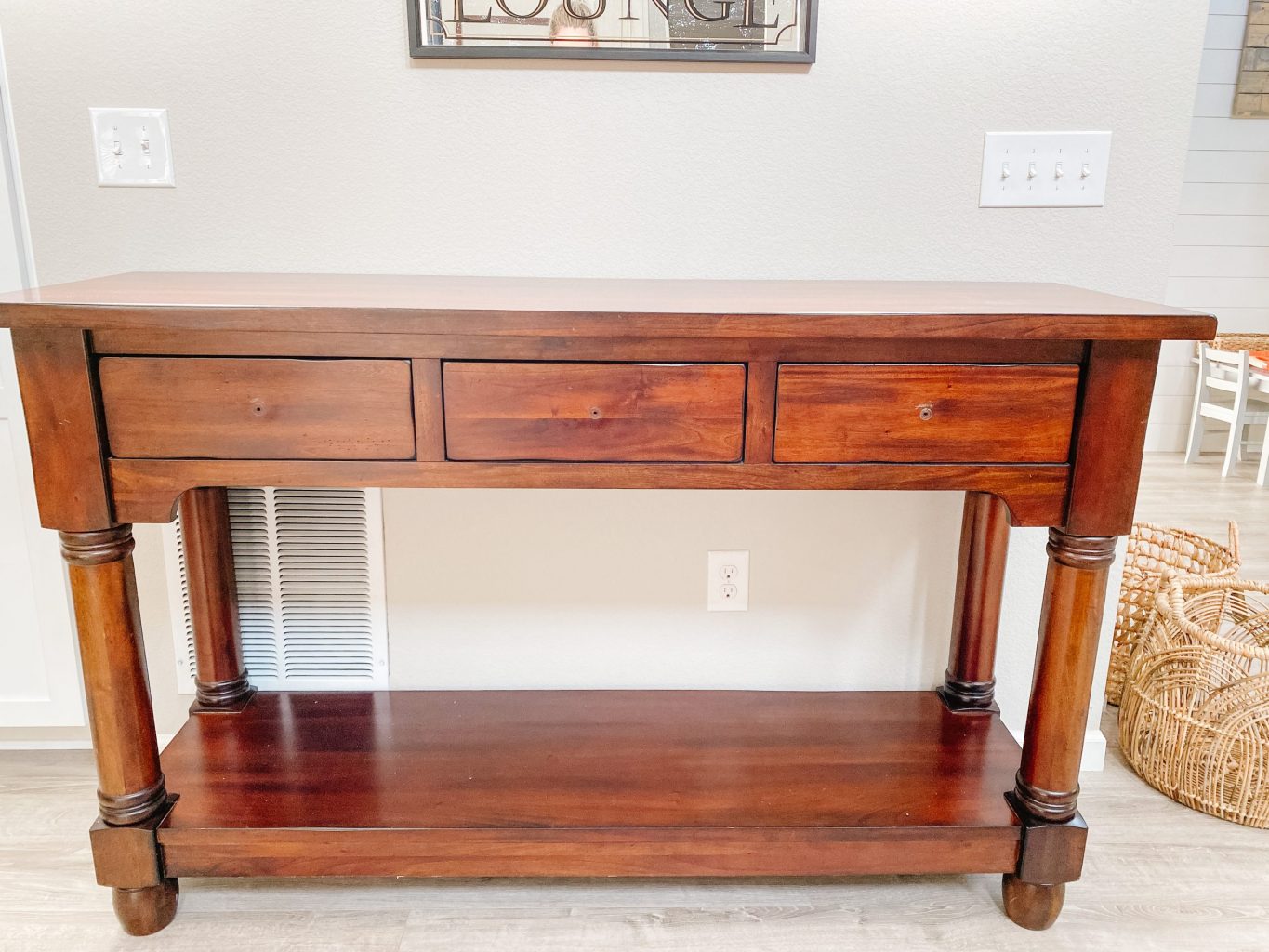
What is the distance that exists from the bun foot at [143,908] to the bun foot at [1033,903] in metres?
1.21

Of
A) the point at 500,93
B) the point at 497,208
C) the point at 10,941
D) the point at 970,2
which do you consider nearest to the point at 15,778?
the point at 10,941

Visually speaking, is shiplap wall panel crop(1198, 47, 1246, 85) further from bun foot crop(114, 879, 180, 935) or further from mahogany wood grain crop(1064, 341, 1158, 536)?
bun foot crop(114, 879, 180, 935)

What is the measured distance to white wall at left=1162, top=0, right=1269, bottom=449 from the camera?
4.11 metres

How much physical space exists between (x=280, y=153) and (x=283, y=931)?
119cm

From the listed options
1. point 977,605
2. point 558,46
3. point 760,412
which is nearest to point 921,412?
point 760,412

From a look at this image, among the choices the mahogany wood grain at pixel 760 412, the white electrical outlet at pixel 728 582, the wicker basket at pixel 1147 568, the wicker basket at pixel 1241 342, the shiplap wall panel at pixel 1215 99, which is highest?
the shiplap wall panel at pixel 1215 99

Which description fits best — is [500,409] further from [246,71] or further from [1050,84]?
[1050,84]

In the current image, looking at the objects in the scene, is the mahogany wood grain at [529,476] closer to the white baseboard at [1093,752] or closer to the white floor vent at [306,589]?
the white floor vent at [306,589]

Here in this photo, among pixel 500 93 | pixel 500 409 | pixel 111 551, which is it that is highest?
pixel 500 93

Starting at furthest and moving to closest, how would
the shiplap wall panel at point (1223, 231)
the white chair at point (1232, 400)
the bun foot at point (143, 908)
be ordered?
1. the shiplap wall panel at point (1223, 231)
2. the white chair at point (1232, 400)
3. the bun foot at point (143, 908)

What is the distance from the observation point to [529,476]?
1.12 meters

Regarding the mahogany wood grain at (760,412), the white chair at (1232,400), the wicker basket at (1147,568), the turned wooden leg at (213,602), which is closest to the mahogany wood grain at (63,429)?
the turned wooden leg at (213,602)

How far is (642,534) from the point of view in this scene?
1.64 m

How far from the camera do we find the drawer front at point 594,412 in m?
1.10
